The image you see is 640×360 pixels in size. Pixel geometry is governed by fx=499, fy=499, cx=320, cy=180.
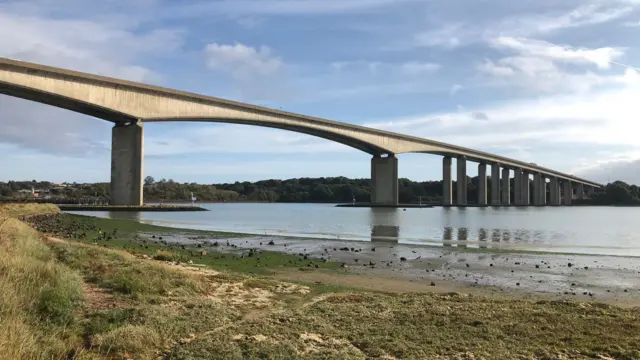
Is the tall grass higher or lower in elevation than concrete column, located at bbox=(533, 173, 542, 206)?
lower

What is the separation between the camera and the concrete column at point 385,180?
99938mm

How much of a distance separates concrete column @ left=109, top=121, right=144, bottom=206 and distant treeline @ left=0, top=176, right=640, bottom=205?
83.7 metres

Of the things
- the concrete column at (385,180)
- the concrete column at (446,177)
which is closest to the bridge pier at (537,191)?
the concrete column at (446,177)

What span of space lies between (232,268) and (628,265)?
15.0 meters

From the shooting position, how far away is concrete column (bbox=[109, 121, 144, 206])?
205 ft

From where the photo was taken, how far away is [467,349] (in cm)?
666

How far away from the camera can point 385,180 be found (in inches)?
3981

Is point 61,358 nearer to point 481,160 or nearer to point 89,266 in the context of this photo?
point 89,266

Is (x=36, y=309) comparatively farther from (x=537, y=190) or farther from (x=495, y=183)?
(x=537, y=190)

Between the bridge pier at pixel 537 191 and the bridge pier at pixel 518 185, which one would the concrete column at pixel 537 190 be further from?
the bridge pier at pixel 518 185

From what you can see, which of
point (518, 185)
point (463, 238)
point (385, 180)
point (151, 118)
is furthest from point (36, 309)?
point (518, 185)

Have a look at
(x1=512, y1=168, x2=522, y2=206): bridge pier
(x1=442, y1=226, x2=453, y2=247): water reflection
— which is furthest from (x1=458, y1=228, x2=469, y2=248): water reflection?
(x1=512, y1=168, x2=522, y2=206): bridge pier

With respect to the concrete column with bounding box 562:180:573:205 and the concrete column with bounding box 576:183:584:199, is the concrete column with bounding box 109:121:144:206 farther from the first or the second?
the concrete column with bounding box 576:183:584:199

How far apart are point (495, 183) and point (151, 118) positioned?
9696cm
